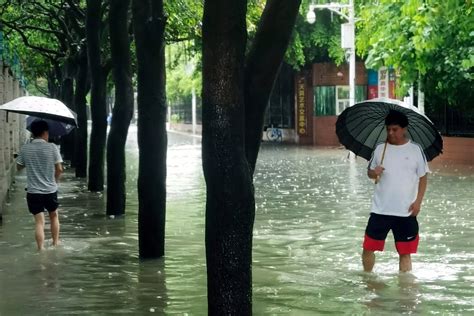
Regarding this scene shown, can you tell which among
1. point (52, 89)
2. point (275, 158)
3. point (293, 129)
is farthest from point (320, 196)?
point (293, 129)

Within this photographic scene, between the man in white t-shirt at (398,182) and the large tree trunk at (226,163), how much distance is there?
9.32 feet

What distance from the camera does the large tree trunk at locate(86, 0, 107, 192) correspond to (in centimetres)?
1512

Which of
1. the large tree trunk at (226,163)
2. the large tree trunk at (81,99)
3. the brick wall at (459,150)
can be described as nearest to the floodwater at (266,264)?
the large tree trunk at (226,163)

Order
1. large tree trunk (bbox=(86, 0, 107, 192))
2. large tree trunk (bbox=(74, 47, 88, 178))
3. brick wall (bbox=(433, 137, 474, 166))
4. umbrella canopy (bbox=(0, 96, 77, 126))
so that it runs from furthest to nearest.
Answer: brick wall (bbox=(433, 137, 474, 166)), large tree trunk (bbox=(74, 47, 88, 178)), large tree trunk (bbox=(86, 0, 107, 192)), umbrella canopy (bbox=(0, 96, 77, 126))

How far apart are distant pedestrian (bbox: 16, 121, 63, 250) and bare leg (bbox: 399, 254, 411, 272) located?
14.7 ft

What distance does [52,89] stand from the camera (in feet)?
125

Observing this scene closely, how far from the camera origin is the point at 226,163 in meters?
5.19

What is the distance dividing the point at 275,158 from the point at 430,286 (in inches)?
911

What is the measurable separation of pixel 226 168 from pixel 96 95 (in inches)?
462

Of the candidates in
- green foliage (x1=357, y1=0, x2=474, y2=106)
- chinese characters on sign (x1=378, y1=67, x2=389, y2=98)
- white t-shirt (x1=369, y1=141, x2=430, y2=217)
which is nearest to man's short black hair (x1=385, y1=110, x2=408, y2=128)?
white t-shirt (x1=369, y1=141, x2=430, y2=217)

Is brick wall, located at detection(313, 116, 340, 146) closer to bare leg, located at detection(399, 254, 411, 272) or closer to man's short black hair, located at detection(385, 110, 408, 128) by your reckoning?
bare leg, located at detection(399, 254, 411, 272)

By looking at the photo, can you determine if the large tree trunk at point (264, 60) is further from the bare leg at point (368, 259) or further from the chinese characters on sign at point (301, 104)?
the chinese characters on sign at point (301, 104)

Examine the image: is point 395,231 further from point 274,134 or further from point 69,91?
point 274,134

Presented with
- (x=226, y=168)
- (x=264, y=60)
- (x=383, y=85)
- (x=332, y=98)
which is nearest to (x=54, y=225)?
(x=264, y=60)
